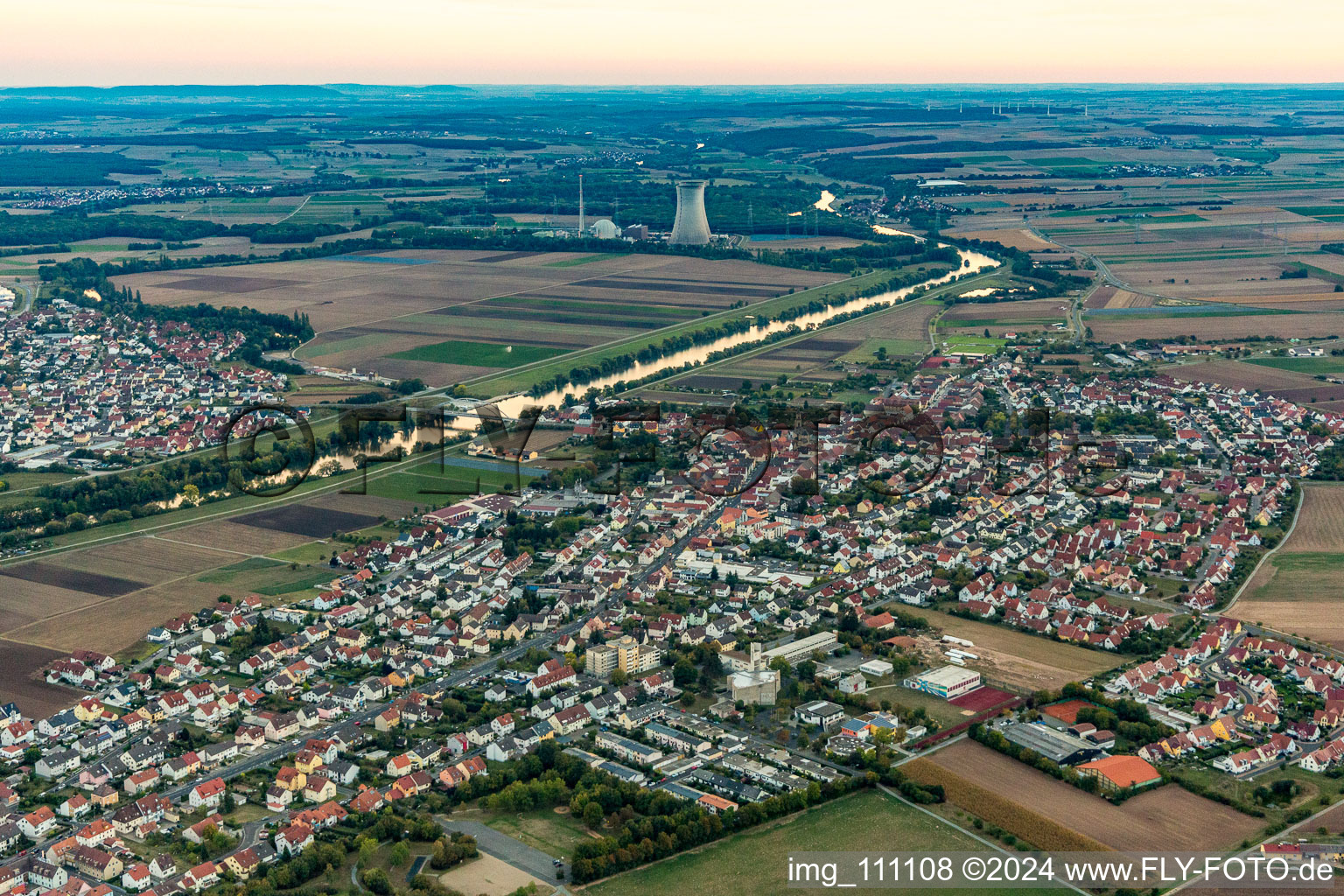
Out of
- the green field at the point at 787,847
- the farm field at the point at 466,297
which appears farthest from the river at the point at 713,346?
the green field at the point at 787,847

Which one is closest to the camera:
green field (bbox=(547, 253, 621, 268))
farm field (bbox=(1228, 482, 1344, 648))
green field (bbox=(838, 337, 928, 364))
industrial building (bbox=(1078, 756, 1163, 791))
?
industrial building (bbox=(1078, 756, 1163, 791))

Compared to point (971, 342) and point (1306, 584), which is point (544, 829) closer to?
point (1306, 584)

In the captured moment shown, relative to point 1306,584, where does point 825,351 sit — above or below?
above

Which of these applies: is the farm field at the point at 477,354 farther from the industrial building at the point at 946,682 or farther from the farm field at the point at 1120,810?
the farm field at the point at 1120,810

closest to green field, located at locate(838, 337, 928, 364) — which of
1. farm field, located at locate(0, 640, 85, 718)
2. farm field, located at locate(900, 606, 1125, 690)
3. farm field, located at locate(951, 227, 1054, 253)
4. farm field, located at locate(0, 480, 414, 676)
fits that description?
farm field, located at locate(0, 480, 414, 676)

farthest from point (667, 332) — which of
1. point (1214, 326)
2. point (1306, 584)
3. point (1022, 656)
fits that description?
point (1022, 656)

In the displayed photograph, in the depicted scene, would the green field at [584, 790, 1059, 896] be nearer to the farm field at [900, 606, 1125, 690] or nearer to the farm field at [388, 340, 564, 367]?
the farm field at [900, 606, 1125, 690]
